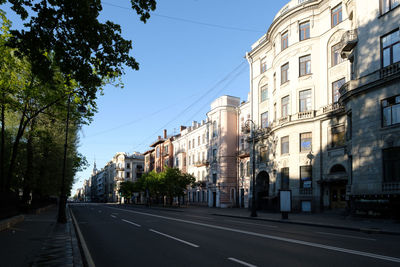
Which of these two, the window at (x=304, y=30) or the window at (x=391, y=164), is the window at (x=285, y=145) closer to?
the window at (x=304, y=30)

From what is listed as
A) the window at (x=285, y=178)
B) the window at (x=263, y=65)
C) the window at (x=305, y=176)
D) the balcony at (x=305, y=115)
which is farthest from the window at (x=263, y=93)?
the window at (x=305, y=176)

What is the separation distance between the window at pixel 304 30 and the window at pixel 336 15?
8.86 ft

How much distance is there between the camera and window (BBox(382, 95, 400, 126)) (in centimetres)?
2106

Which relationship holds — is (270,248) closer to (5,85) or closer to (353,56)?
(5,85)

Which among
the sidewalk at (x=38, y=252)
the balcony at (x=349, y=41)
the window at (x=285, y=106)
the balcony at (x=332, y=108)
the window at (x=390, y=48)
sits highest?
the balcony at (x=349, y=41)

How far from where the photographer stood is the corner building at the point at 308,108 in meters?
29.6

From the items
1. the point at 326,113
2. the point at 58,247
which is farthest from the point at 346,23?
the point at 58,247

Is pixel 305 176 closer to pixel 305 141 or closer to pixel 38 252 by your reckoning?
pixel 305 141

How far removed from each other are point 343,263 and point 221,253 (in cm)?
307

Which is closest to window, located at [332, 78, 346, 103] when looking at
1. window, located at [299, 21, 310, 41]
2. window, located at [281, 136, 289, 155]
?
window, located at [299, 21, 310, 41]

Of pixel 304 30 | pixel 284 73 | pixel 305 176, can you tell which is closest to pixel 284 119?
pixel 284 73

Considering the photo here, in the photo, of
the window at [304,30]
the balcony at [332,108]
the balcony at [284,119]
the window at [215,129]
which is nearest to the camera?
the balcony at [332,108]

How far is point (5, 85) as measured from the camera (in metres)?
18.7

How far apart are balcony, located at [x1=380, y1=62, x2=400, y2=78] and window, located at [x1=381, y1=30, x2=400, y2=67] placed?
53 cm
